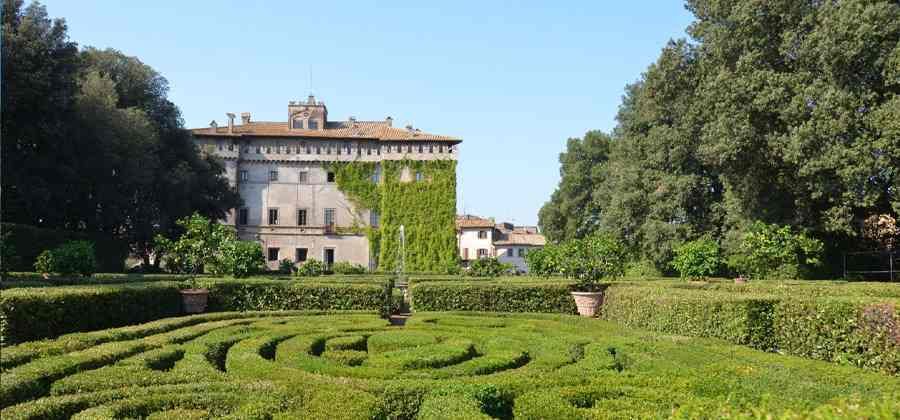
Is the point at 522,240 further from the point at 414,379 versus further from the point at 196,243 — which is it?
the point at 414,379

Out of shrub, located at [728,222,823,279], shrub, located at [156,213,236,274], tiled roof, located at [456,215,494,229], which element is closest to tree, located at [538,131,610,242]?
tiled roof, located at [456,215,494,229]

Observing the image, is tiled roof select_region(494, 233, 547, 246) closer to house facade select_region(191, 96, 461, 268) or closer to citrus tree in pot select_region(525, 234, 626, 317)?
house facade select_region(191, 96, 461, 268)

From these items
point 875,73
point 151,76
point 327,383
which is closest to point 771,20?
point 875,73

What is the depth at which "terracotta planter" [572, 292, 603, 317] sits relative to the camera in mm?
15766

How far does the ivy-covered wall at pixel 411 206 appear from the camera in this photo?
43.8 metres

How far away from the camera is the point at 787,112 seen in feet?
64.3

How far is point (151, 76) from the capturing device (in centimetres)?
3700

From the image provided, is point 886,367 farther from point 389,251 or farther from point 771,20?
point 389,251

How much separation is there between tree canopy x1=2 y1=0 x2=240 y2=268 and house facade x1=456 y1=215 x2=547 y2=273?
40.6 m

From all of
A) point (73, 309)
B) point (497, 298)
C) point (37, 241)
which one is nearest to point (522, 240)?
point (37, 241)

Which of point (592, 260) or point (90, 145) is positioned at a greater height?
point (90, 145)

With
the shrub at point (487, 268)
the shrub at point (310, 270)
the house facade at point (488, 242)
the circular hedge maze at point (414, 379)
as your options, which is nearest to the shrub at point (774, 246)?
the circular hedge maze at point (414, 379)

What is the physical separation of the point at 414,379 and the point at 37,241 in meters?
23.1

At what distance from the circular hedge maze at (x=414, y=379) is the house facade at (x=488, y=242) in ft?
213
